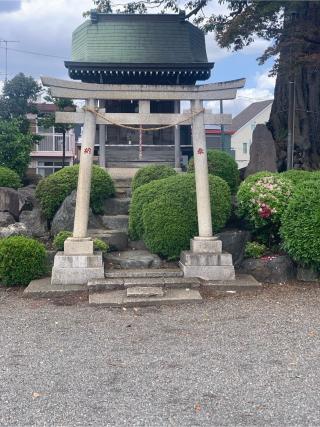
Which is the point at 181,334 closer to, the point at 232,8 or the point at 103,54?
the point at 232,8

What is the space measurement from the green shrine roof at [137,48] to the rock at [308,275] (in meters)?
8.71

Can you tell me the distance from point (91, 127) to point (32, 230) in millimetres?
2815

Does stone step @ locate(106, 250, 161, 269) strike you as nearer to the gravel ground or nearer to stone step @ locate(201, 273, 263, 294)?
stone step @ locate(201, 273, 263, 294)

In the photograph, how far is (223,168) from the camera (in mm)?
10961

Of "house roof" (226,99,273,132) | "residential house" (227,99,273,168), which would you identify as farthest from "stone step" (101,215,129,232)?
"house roof" (226,99,273,132)

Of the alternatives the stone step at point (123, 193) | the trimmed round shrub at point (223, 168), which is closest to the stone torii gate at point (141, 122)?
the trimmed round shrub at point (223, 168)

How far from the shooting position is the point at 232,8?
41.9 ft

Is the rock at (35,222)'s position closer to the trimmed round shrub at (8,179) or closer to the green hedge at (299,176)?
the trimmed round shrub at (8,179)

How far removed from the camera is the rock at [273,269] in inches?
328

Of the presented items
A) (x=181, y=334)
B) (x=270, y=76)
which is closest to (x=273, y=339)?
(x=181, y=334)

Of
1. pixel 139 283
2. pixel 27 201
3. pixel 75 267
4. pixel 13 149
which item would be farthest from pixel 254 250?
pixel 13 149

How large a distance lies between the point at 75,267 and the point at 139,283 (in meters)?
1.07

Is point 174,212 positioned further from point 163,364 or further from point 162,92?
point 163,364

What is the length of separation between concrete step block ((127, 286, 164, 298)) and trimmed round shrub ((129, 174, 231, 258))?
1.35m
